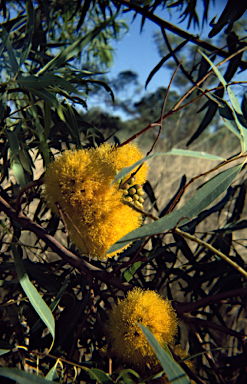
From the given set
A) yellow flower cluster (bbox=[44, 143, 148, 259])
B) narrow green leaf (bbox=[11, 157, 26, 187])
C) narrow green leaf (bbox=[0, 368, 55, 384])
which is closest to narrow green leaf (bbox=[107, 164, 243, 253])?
yellow flower cluster (bbox=[44, 143, 148, 259])

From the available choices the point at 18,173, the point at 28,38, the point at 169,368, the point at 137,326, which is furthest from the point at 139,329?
the point at 28,38

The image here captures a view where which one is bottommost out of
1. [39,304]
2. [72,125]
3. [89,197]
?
[39,304]

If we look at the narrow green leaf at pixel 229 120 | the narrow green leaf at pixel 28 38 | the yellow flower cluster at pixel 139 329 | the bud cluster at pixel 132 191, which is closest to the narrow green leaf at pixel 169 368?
the yellow flower cluster at pixel 139 329

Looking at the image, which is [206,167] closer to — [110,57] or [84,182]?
[110,57]

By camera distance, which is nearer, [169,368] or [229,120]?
[169,368]

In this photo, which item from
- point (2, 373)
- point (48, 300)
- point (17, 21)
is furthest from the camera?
point (17, 21)

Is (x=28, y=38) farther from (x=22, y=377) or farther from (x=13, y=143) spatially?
(x=22, y=377)

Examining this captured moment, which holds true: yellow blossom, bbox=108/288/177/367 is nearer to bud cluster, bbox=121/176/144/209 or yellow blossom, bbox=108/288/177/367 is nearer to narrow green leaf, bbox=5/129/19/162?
bud cluster, bbox=121/176/144/209

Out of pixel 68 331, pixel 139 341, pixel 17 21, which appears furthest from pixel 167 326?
pixel 17 21
